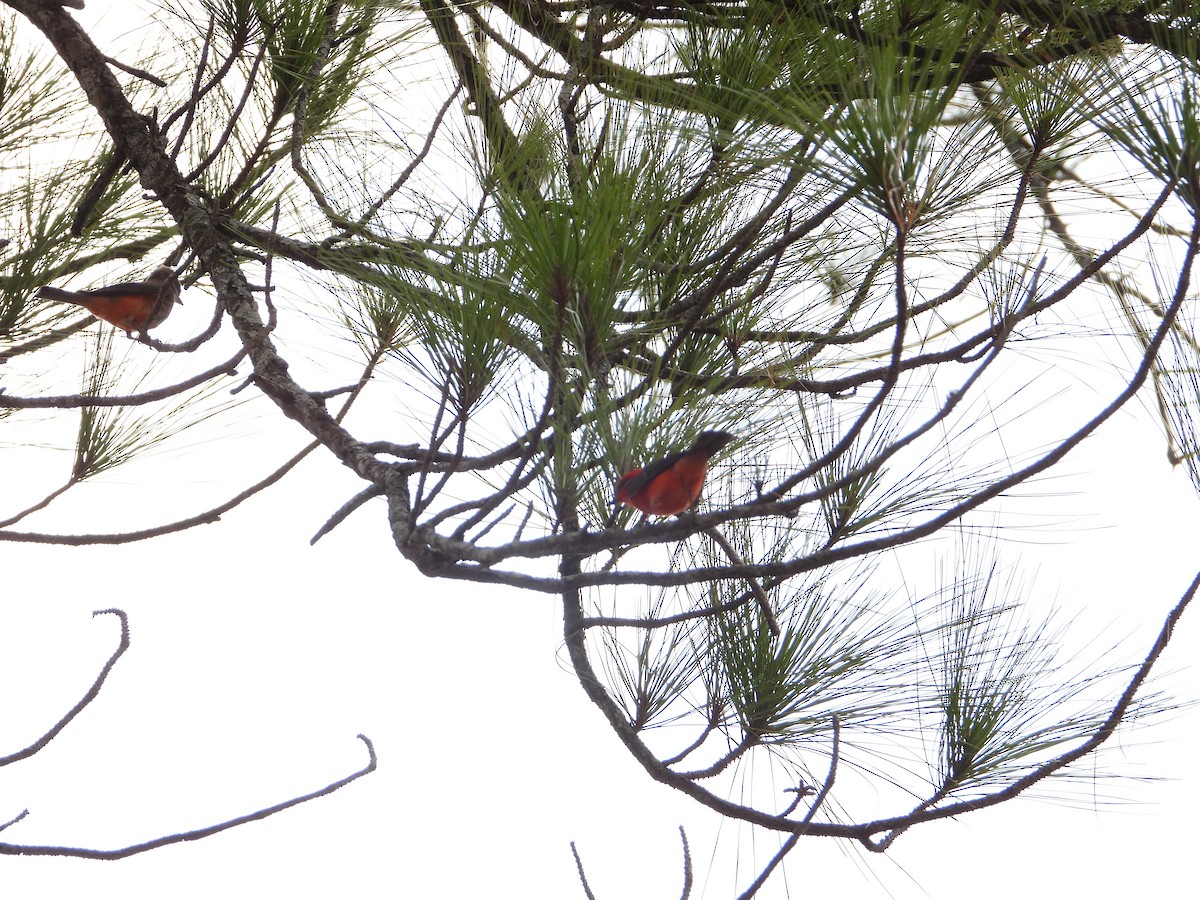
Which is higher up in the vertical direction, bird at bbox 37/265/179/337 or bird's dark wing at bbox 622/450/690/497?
bird at bbox 37/265/179/337

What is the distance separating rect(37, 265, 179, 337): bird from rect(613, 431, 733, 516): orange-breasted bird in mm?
768

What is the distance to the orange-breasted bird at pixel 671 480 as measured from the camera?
79cm

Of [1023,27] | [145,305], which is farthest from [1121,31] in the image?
[145,305]

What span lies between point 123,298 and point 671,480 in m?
0.94

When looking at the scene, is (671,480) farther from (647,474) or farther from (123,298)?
(123,298)

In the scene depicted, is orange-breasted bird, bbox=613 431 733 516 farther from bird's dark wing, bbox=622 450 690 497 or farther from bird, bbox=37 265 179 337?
bird, bbox=37 265 179 337

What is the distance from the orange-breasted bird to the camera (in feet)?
2.60

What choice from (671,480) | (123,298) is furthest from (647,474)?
(123,298)

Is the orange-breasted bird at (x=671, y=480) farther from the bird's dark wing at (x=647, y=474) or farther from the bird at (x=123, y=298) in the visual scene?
the bird at (x=123, y=298)

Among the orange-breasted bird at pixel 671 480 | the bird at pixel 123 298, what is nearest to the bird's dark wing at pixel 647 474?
the orange-breasted bird at pixel 671 480

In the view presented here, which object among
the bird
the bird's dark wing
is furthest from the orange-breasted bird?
the bird

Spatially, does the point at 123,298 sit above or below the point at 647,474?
above

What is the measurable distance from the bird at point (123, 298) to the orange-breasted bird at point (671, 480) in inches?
30.2

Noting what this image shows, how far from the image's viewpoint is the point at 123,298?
1.43 meters
